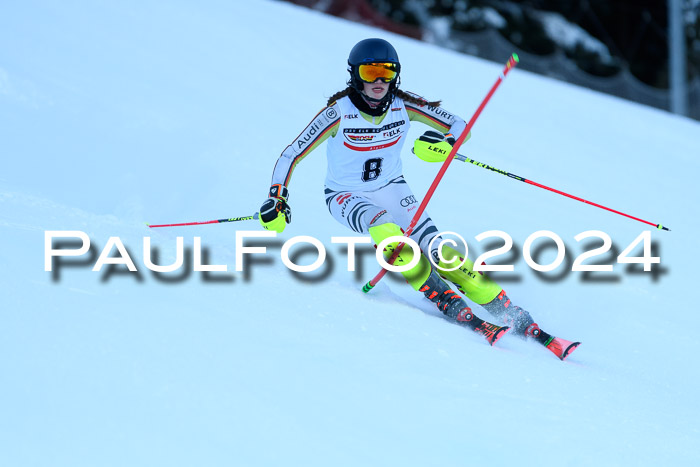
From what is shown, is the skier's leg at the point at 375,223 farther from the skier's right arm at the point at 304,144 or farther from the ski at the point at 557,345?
the ski at the point at 557,345

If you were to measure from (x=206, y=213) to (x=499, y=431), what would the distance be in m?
2.69

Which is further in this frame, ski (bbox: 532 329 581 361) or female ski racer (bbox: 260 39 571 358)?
female ski racer (bbox: 260 39 571 358)

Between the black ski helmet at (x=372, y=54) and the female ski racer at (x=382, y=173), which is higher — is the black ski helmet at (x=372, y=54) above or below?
above

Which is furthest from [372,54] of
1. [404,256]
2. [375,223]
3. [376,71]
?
[404,256]

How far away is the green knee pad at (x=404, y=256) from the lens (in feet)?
11.0

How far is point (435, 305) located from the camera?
12.0ft

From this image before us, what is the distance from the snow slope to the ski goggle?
2.89 ft

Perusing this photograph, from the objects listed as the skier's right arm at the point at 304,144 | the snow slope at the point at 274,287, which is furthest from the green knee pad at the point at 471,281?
the skier's right arm at the point at 304,144

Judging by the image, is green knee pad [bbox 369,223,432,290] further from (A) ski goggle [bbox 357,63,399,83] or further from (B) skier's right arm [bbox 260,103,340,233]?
(A) ski goggle [bbox 357,63,399,83]

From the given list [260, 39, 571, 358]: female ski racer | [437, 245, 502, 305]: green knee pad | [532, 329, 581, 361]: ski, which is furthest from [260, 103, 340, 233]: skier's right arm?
[532, 329, 581, 361]: ski

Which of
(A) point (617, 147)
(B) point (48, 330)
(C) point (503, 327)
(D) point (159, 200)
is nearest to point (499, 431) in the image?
(C) point (503, 327)

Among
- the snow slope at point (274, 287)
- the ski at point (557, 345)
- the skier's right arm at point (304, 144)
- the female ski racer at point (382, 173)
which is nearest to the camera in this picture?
the snow slope at point (274, 287)

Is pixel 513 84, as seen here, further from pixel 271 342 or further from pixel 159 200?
pixel 271 342

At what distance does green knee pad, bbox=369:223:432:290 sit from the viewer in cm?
334
